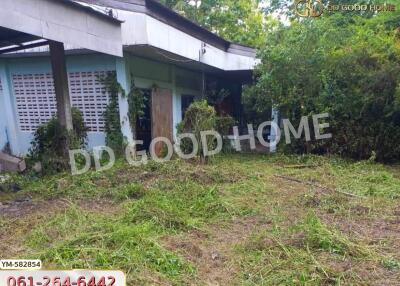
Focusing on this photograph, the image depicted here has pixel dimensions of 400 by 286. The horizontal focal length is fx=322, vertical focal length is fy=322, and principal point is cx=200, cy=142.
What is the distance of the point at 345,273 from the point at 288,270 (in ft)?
1.51

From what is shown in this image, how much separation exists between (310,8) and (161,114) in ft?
22.8

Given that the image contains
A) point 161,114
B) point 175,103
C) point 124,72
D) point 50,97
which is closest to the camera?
point 124,72

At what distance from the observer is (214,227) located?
387 cm

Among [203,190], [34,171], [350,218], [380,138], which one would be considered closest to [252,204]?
[203,190]

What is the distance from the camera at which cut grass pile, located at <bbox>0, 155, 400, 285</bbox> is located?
9.20 ft

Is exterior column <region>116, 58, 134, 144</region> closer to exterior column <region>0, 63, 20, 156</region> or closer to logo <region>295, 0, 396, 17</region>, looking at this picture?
exterior column <region>0, 63, 20, 156</region>

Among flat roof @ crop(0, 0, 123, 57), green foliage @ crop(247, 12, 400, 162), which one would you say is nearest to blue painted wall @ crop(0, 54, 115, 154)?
flat roof @ crop(0, 0, 123, 57)

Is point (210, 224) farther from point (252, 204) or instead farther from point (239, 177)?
point (239, 177)

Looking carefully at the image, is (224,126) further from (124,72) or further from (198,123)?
(124,72)

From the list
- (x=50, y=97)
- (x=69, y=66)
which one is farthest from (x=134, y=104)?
(x=50, y=97)

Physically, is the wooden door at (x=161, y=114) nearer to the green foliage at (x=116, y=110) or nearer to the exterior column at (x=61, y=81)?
the green foliage at (x=116, y=110)

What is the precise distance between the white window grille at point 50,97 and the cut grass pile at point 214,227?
263 centimetres

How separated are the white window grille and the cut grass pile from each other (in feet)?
8.64

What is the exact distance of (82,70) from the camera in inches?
329
